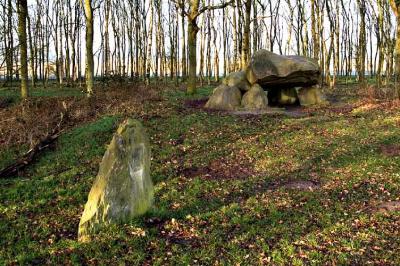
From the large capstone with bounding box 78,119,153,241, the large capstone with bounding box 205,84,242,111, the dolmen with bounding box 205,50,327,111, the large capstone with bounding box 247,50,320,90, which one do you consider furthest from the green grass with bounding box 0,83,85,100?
the large capstone with bounding box 78,119,153,241

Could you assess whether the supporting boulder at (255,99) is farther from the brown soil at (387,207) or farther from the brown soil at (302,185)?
the brown soil at (387,207)

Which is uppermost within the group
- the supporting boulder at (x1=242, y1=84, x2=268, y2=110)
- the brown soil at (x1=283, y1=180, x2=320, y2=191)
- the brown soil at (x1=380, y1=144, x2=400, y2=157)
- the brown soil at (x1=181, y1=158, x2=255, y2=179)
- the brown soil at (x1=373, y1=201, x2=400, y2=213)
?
the supporting boulder at (x1=242, y1=84, x2=268, y2=110)

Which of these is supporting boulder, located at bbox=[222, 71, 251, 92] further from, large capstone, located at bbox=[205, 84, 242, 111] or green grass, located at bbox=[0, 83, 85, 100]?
green grass, located at bbox=[0, 83, 85, 100]

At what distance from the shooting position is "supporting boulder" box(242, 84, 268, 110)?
20.7m

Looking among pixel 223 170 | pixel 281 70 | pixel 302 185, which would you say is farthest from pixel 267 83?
pixel 302 185

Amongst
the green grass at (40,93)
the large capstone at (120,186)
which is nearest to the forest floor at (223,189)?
the large capstone at (120,186)

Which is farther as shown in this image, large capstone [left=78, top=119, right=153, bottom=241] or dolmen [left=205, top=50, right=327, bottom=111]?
dolmen [left=205, top=50, right=327, bottom=111]

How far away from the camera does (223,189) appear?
32.8ft

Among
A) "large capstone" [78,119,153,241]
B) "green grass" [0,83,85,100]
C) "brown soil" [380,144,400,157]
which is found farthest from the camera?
"green grass" [0,83,85,100]

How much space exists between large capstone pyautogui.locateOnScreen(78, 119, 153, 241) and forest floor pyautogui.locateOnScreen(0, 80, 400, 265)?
0.30 metres

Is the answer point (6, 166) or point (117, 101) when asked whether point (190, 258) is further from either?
point (117, 101)

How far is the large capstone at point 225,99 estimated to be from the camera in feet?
67.6

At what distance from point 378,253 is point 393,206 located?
2.52 metres

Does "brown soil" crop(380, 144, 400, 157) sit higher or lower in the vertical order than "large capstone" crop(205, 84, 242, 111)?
lower
